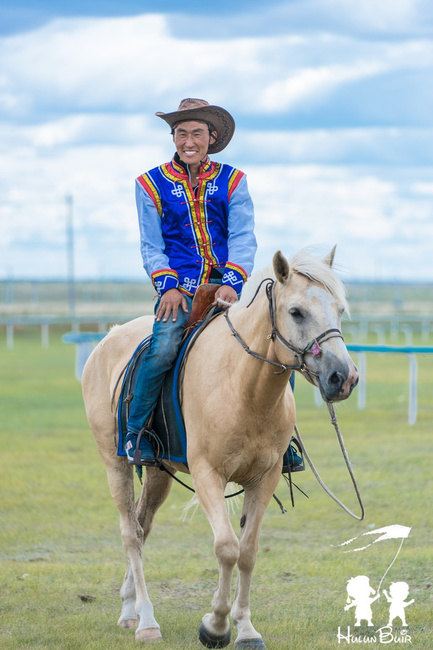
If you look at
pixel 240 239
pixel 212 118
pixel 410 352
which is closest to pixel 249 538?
pixel 240 239

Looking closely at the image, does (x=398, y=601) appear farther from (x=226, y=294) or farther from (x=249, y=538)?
(x=226, y=294)

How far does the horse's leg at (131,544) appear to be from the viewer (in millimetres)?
6859

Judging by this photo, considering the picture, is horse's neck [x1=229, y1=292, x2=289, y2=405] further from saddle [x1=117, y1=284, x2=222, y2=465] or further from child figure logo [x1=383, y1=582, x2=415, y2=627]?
child figure logo [x1=383, y1=582, x2=415, y2=627]

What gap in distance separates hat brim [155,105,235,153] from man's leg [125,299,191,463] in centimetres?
116

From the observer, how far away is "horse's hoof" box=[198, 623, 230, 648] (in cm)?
644

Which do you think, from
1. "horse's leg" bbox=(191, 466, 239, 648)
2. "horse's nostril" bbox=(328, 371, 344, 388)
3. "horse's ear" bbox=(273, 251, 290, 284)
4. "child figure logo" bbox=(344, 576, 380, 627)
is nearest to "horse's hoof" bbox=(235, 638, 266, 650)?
"horse's leg" bbox=(191, 466, 239, 648)

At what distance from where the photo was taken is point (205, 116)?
23.5 ft

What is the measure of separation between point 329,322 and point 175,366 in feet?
4.41

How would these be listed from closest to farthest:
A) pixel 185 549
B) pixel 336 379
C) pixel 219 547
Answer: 1. pixel 336 379
2. pixel 219 547
3. pixel 185 549

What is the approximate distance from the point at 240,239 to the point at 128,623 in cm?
240

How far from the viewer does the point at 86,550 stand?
977 cm

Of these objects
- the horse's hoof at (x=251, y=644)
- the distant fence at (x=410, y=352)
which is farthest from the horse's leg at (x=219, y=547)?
the distant fence at (x=410, y=352)

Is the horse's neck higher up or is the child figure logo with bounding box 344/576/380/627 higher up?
the horse's neck

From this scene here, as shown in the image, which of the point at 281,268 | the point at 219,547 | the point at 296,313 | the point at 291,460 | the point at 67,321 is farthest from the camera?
the point at 67,321
